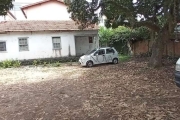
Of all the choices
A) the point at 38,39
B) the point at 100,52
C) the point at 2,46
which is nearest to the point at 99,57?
the point at 100,52

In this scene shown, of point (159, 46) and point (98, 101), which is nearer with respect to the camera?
point (98, 101)

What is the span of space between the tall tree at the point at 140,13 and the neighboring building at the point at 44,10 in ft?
56.9

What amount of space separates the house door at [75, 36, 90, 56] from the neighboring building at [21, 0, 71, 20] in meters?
5.45

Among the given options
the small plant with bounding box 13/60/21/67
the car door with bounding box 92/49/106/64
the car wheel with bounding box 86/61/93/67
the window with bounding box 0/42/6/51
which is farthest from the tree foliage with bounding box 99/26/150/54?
the window with bounding box 0/42/6/51

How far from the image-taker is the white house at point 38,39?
86.0 feet

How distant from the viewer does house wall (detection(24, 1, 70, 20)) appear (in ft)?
115

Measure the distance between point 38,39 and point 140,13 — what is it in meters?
13.3

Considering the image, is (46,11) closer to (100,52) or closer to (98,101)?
(100,52)

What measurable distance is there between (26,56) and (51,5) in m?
10.9

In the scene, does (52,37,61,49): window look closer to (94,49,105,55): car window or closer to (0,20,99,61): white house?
(0,20,99,61): white house

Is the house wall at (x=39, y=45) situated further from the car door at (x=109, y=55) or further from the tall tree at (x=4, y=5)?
the tall tree at (x=4, y=5)

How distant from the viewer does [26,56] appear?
1060 inches

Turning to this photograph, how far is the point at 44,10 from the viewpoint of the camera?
116 ft

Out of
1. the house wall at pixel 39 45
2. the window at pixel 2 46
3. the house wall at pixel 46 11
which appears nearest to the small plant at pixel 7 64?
the house wall at pixel 39 45
